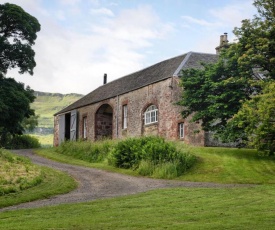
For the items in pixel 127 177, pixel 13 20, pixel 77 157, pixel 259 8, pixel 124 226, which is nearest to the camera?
pixel 124 226

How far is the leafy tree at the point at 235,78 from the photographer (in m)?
20.6

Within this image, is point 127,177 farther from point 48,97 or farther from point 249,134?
point 48,97

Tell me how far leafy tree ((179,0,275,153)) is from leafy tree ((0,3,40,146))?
41.8 ft

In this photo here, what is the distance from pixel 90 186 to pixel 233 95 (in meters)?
9.31

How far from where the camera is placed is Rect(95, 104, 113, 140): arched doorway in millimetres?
37469

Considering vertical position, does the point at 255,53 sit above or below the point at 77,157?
above

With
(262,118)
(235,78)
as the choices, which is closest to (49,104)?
(235,78)

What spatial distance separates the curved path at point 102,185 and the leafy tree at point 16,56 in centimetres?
1149

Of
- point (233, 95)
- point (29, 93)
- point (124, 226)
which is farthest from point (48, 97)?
point (124, 226)

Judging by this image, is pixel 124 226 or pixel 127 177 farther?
pixel 127 177

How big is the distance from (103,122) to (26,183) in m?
23.1

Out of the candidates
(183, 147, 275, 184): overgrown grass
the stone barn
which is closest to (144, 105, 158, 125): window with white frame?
the stone barn

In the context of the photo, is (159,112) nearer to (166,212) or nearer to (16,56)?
(16,56)

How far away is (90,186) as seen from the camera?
15.6 metres
